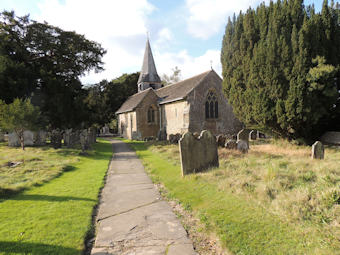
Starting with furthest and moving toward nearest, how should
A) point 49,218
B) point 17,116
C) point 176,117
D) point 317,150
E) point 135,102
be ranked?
point 135,102
point 176,117
point 17,116
point 317,150
point 49,218

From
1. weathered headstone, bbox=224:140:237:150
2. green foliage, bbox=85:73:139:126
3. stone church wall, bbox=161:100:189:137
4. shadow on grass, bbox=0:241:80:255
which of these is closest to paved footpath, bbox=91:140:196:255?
shadow on grass, bbox=0:241:80:255

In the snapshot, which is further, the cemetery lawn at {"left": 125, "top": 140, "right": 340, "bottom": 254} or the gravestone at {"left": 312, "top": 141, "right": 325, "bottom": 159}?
the gravestone at {"left": 312, "top": 141, "right": 325, "bottom": 159}

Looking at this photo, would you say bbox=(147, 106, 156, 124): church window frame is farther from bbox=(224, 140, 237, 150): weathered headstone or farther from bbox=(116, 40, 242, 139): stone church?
bbox=(224, 140, 237, 150): weathered headstone

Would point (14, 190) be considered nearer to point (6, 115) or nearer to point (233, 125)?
point (6, 115)

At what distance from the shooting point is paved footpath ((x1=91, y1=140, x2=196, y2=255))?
293cm

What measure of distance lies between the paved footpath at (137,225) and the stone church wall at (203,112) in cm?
1519

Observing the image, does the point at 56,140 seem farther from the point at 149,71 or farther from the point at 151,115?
the point at 149,71

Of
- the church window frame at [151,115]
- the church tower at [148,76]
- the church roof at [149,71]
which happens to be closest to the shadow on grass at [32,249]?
the church window frame at [151,115]

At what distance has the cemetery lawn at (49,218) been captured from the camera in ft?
9.90

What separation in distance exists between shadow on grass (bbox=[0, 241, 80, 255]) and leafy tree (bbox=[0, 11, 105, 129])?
53.7 feet

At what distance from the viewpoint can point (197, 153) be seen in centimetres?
694

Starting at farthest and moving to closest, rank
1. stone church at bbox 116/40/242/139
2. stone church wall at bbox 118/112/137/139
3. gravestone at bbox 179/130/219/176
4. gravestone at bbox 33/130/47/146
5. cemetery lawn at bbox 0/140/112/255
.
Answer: stone church wall at bbox 118/112/137/139, stone church at bbox 116/40/242/139, gravestone at bbox 33/130/47/146, gravestone at bbox 179/130/219/176, cemetery lawn at bbox 0/140/112/255

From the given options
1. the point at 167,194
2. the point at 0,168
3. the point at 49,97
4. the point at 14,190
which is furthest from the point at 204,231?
the point at 49,97

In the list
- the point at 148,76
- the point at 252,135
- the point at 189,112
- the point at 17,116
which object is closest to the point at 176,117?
the point at 189,112
